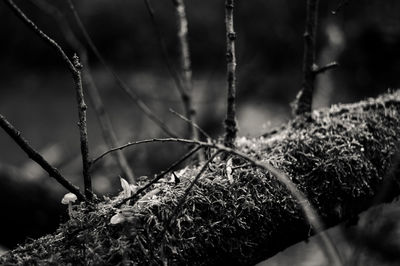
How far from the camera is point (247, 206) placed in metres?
1.33

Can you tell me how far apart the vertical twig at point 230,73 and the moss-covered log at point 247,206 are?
8cm

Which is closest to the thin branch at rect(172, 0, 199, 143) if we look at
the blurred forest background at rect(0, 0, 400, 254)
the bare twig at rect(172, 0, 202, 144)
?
the bare twig at rect(172, 0, 202, 144)

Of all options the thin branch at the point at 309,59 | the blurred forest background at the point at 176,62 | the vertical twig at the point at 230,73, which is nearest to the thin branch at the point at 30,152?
the vertical twig at the point at 230,73

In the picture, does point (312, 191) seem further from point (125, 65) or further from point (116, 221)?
point (125, 65)

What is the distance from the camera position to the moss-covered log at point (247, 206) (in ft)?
3.88

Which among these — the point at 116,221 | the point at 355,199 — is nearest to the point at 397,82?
the point at 355,199

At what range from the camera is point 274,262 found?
8.87 feet

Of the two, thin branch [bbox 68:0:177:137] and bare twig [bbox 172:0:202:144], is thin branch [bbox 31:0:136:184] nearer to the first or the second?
thin branch [bbox 68:0:177:137]

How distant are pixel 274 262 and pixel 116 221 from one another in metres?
1.82

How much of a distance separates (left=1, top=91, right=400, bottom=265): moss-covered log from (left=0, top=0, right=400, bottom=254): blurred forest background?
344 cm

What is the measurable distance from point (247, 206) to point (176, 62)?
7.51 metres

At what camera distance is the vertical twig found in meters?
1.56

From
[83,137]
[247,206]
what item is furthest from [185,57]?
[247,206]

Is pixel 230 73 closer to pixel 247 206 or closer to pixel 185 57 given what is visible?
pixel 247 206
